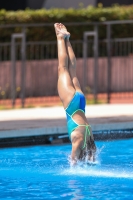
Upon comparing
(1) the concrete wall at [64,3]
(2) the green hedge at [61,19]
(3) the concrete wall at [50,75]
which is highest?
(2) the green hedge at [61,19]

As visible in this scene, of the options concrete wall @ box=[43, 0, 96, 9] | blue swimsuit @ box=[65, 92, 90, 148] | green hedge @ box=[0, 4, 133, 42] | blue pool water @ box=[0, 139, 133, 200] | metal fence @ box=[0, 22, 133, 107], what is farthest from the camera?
concrete wall @ box=[43, 0, 96, 9]

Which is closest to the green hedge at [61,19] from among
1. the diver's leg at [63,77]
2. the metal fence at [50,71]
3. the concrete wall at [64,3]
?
the metal fence at [50,71]

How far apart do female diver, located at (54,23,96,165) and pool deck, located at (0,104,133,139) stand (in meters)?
2.31

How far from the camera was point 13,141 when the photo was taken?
10.0m

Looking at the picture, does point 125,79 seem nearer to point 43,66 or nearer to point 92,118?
point 43,66

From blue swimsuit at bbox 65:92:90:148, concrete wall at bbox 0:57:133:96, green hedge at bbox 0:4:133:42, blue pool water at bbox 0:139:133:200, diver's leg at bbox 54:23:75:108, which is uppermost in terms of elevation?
diver's leg at bbox 54:23:75:108

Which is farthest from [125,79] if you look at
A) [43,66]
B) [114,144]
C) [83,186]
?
[83,186]

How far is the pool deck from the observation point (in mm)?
10211

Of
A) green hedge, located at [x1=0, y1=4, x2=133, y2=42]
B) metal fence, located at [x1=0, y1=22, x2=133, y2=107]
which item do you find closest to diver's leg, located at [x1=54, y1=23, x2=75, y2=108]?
metal fence, located at [x1=0, y1=22, x2=133, y2=107]

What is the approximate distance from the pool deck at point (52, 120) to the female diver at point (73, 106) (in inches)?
90.9

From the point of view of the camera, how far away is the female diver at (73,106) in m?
7.59

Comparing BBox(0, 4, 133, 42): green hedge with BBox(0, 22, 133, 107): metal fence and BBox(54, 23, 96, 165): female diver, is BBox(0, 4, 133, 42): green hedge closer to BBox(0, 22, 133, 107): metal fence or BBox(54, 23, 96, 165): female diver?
BBox(0, 22, 133, 107): metal fence

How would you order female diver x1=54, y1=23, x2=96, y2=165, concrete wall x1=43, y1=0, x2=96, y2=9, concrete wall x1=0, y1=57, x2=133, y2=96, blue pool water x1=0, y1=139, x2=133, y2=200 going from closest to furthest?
blue pool water x1=0, y1=139, x2=133, y2=200, female diver x1=54, y1=23, x2=96, y2=165, concrete wall x1=0, y1=57, x2=133, y2=96, concrete wall x1=43, y1=0, x2=96, y2=9

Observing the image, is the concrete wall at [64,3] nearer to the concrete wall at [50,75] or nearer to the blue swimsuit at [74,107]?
the concrete wall at [50,75]
